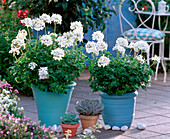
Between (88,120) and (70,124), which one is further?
(88,120)

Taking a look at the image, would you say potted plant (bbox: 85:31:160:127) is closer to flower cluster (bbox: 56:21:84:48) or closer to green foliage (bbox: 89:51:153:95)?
green foliage (bbox: 89:51:153:95)

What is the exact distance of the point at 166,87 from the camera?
524 centimetres

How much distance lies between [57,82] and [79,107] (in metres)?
0.29

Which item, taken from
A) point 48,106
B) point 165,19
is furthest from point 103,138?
point 165,19

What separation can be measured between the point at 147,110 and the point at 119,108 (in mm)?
823

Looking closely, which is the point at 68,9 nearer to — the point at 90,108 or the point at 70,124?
the point at 90,108

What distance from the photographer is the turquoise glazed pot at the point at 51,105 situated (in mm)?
3223

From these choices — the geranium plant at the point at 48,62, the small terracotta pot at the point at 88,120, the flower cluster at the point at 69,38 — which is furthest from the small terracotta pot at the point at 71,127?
the flower cluster at the point at 69,38

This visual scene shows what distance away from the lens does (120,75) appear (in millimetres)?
3248

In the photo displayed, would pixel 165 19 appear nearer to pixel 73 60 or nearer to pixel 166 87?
pixel 166 87

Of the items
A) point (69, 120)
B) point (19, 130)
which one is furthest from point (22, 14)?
point (19, 130)

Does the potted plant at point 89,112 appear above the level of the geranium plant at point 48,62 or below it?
below

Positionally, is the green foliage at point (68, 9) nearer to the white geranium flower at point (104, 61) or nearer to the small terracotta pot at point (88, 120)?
the white geranium flower at point (104, 61)

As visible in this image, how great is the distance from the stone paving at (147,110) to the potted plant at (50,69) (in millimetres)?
330
